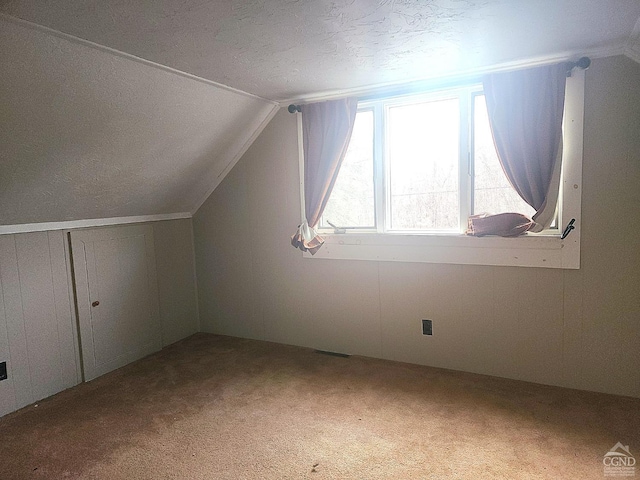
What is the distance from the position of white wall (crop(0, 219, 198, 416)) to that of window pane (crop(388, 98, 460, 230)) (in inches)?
96.0

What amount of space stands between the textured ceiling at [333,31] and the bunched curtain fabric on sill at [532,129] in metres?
0.15

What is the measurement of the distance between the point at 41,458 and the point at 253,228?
2.16 meters

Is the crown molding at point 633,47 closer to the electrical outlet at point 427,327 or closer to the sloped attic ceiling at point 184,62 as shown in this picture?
the sloped attic ceiling at point 184,62

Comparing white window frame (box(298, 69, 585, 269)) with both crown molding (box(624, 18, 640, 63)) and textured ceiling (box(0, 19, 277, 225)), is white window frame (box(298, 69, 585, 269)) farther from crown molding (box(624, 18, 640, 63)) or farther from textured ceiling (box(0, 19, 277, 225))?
textured ceiling (box(0, 19, 277, 225))

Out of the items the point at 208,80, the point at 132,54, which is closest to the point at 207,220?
the point at 208,80

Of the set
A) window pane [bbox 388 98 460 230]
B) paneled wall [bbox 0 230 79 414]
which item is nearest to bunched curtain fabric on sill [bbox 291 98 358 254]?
window pane [bbox 388 98 460 230]

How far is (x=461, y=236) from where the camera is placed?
9.66 ft

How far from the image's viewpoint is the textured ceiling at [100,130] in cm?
199

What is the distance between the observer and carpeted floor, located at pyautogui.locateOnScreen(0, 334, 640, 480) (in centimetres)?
209

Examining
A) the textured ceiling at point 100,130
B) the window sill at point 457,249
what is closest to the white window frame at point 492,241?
the window sill at point 457,249

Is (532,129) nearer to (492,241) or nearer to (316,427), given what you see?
(492,241)

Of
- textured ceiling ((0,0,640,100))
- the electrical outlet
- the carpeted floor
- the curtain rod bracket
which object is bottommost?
the carpeted floor

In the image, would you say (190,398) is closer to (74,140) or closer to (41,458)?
(41,458)

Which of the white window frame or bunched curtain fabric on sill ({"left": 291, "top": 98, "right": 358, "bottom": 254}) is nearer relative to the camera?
the white window frame
